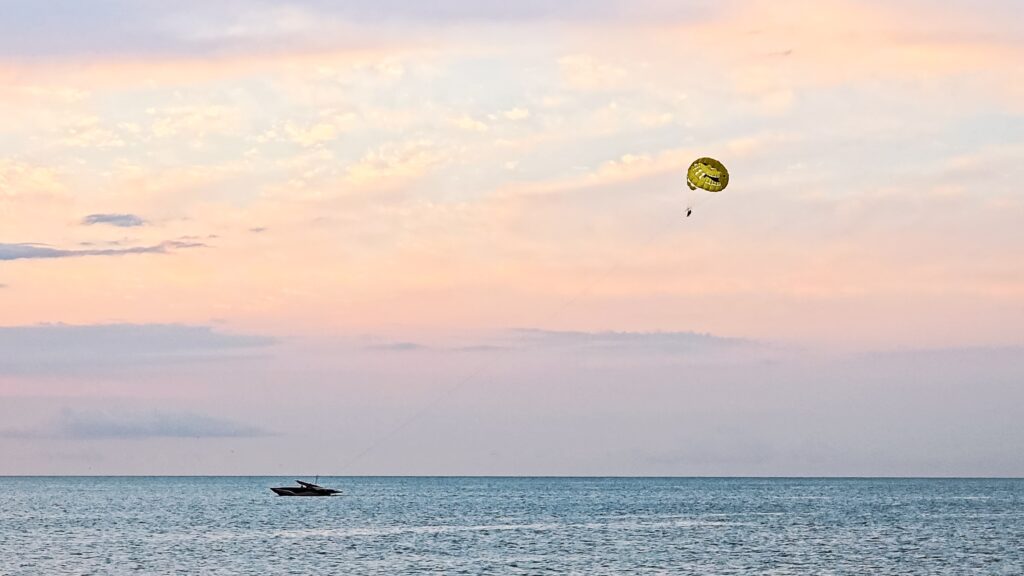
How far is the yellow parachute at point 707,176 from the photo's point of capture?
76875 mm

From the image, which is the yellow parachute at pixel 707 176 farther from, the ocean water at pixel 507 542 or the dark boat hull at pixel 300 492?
the dark boat hull at pixel 300 492

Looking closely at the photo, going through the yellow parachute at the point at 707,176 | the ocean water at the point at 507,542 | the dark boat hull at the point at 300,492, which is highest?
the yellow parachute at the point at 707,176

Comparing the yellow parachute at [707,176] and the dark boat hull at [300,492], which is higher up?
the yellow parachute at [707,176]

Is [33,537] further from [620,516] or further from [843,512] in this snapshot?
[843,512]

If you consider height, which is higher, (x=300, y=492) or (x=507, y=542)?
(x=300, y=492)

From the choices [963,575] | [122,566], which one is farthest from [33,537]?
[963,575]

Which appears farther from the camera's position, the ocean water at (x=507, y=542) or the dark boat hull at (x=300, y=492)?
the dark boat hull at (x=300, y=492)

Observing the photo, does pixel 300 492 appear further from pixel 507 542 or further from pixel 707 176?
pixel 707 176

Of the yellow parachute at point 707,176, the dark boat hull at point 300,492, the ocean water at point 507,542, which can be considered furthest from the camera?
the dark boat hull at point 300,492

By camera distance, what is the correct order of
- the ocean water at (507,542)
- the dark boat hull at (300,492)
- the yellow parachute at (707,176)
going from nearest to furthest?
the yellow parachute at (707,176)
the ocean water at (507,542)
the dark boat hull at (300,492)

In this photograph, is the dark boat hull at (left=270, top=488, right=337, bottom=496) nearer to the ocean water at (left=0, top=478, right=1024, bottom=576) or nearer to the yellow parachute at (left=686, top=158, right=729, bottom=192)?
the ocean water at (left=0, top=478, right=1024, bottom=576)

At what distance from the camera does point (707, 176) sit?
253ft

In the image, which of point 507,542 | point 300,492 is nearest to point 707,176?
point 507,542

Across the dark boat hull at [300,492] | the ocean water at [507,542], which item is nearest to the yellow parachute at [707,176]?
the ocean water at [507,542]
